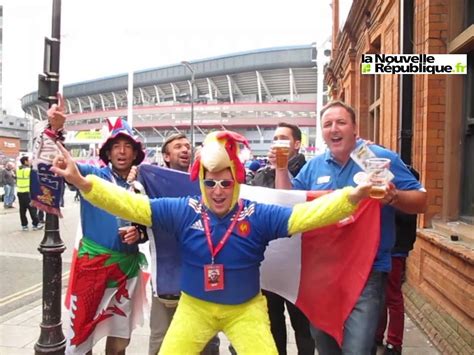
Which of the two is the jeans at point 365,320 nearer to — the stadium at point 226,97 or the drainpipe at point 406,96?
the drainpipe at point 406,96

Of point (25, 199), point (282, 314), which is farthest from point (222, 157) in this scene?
point (25, 199)

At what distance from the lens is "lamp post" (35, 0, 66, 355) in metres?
3.94

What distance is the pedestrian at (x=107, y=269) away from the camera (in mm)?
3232

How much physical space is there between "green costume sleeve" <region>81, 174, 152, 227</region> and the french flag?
0.60 meters

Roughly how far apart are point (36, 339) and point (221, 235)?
3223mm

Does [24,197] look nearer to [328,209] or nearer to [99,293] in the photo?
[99,293]

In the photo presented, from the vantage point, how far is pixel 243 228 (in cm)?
250

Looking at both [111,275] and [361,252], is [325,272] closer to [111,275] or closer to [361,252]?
[361,252]

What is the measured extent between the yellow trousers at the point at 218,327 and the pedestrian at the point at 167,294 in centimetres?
59

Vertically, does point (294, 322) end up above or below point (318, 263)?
below

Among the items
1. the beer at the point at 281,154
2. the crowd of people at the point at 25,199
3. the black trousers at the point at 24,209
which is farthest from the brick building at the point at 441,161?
the black trousers at the point at 24,209

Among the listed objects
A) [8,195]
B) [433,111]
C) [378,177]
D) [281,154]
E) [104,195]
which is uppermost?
[433,111]

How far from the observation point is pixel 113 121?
3469 mm

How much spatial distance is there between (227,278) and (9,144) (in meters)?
70.2
